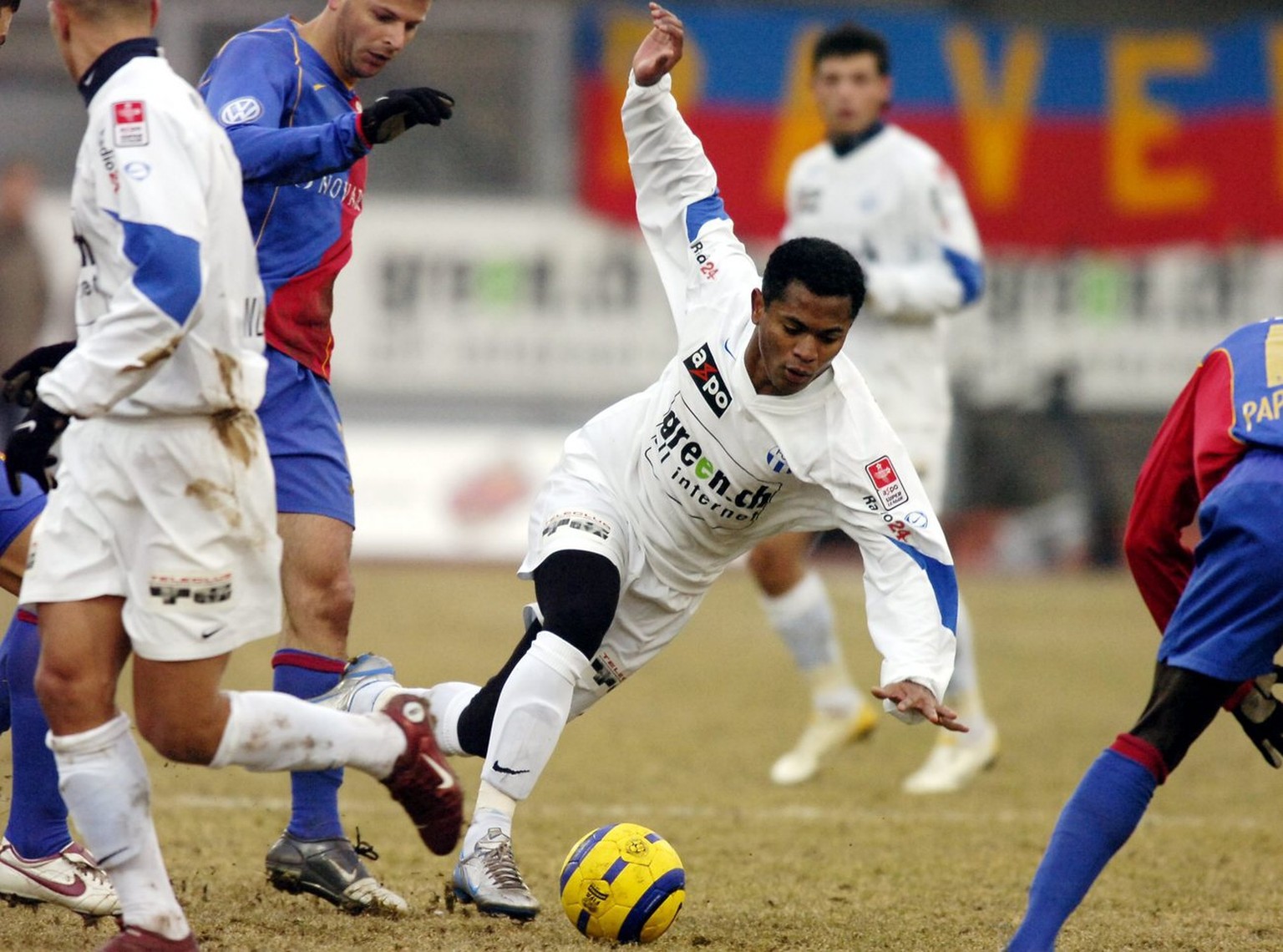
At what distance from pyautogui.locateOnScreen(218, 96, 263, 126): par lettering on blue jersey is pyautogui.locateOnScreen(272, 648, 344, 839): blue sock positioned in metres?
1.52

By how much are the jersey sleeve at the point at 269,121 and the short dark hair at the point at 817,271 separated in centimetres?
115

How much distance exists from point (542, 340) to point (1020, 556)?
5584 millimetres

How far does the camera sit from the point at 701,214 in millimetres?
5586

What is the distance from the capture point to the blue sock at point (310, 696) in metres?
5.14

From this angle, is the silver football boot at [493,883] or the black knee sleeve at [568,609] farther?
the black knee sleeve at [568,609]

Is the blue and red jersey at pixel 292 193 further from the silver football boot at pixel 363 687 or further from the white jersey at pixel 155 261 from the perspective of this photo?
the silver football boot at pixel 363 687

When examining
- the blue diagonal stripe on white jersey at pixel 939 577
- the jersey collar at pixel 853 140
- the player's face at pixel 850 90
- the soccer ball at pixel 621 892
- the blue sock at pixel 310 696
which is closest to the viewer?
the soccer ball at pixel 621 892

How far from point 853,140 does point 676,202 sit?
2635mm

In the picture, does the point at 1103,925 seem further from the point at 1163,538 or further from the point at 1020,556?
the point at 1020,556

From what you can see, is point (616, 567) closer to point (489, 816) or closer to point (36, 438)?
point (489, 816)

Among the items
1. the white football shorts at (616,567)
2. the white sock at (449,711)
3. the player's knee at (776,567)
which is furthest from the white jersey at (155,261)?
the player's knee at (776,567)

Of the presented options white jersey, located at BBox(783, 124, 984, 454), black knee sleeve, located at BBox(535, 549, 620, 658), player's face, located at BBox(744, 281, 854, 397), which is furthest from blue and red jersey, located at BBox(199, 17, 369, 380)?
white jersey, located at BBox(783, 124, 984, 454)

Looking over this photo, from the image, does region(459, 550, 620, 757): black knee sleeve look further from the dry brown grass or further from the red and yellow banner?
the red and yellow banner

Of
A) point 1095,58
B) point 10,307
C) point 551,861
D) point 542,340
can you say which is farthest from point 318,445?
→ point 1095,58
